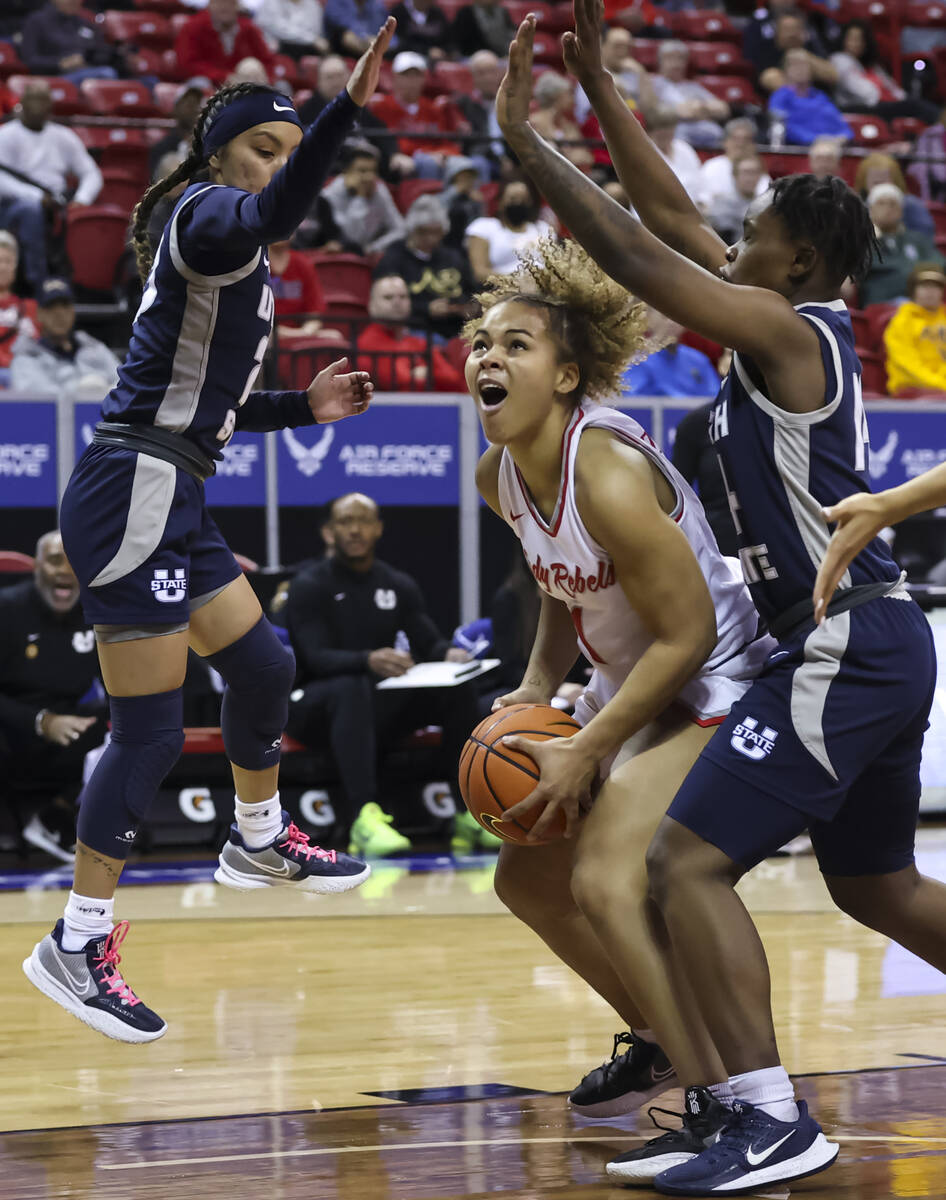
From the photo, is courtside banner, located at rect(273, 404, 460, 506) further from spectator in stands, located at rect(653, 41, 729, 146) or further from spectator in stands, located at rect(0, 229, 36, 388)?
spectator in stands, located at rect(653, 41, 729, 146)

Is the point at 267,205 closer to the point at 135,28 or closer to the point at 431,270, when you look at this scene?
the point at 431,270

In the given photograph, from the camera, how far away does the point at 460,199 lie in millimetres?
10789

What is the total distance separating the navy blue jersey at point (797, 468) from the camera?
10.2ft

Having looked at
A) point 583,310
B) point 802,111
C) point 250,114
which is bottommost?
point 802,111

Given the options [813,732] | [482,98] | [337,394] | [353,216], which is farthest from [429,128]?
[813,732]

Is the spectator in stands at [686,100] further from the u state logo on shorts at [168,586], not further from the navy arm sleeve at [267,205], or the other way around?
the u state logo on shorts at [168,586]

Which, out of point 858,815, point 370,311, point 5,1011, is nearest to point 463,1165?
point 858,815

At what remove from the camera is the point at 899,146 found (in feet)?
45.0

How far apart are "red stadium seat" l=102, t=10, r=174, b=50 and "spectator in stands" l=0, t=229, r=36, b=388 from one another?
4101 mm

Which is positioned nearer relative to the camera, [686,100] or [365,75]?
[365,75]

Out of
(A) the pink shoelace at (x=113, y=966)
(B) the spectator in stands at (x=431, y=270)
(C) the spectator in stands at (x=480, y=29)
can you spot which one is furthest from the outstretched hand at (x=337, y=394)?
(C) the spectator in stands at (x=480, y=29)

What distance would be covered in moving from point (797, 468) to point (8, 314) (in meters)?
6.69

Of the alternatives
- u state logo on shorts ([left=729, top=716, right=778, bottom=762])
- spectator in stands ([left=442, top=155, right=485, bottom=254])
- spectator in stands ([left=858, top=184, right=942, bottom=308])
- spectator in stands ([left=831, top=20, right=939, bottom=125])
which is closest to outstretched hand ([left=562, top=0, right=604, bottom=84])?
u state logo on shorts ([left=729, top=716, right=778, bottom=762])

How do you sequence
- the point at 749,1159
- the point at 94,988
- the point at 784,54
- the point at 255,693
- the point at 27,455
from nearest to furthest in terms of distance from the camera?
the point at 749,1159 → the point at 94,988 → the point at 255,693 → the point at 27,455 → the point at 784,54
